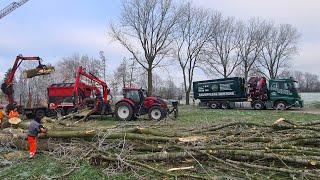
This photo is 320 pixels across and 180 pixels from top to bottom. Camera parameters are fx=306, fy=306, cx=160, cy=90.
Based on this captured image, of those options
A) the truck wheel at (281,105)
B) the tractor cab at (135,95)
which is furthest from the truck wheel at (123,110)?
the truck wheel at (281,105)

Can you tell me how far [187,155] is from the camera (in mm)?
6805

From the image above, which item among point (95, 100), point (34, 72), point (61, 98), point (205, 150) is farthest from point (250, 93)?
point (205, 150)

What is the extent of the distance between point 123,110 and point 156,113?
184 cm

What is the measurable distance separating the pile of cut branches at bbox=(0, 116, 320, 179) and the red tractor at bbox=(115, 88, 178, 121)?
7938mm

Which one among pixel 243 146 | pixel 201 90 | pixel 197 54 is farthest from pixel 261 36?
pixel 243 146

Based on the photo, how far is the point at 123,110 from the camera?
16.7m

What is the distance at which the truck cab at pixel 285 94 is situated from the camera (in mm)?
23844

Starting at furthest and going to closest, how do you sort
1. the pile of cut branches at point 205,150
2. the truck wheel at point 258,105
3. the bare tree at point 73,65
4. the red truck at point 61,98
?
the bare tree at point 73,65 < the truck wheel at point 258,105 < the red truck at point 61,98 < the pile of cut branches at point 205,150

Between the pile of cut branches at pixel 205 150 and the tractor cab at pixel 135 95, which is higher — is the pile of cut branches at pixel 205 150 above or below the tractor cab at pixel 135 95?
below

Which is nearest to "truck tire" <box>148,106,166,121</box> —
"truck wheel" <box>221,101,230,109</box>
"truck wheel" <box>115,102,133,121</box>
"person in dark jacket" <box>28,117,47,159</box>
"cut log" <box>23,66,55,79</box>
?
"truck wheel" <box>115,102,133,121</box>

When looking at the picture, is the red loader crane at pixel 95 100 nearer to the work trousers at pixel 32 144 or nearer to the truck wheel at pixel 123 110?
the truck wheel at pixel 123 110

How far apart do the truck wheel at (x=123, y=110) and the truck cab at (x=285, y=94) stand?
1305 cm

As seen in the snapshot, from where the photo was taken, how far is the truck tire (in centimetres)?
1616

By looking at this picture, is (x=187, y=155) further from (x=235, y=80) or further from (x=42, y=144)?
(x=235, y=80)
